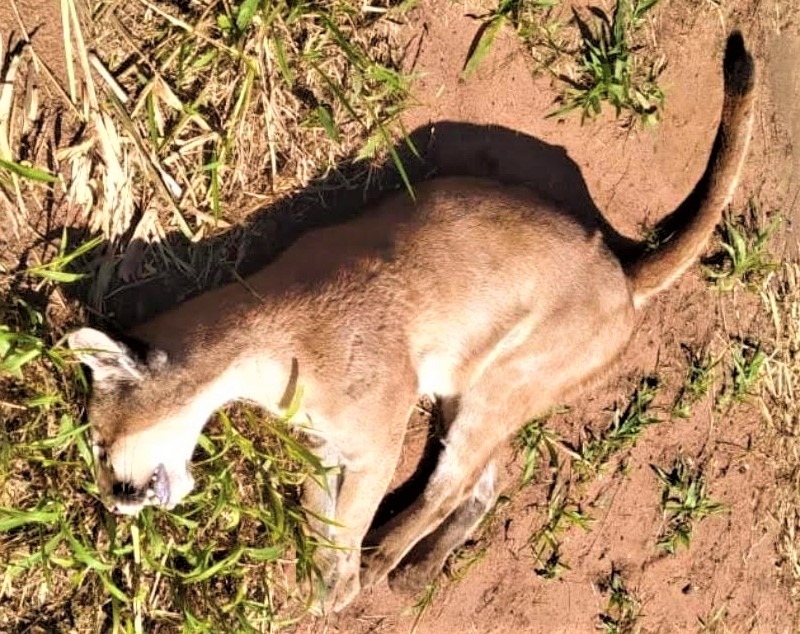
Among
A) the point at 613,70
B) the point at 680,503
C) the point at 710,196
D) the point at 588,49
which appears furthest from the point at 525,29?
the point at 680,503

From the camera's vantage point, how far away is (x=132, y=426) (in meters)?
4.33

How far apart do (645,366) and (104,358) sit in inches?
126

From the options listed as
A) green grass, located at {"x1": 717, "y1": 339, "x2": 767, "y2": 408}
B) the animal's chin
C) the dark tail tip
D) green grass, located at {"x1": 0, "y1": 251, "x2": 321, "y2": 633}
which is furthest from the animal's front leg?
the dark tail tip

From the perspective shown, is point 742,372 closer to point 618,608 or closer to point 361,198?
point 618,608

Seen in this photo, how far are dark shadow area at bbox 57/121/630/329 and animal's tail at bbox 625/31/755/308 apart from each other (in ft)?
A: 1.00

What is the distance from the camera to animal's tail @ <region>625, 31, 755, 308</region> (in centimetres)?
550

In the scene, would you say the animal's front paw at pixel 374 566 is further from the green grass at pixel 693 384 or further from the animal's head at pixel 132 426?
the green grass at pixel 693 384

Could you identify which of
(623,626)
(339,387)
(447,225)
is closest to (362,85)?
(447,225)

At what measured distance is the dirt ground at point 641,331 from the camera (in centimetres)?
542

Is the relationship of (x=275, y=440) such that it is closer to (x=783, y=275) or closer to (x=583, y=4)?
(x=583, y=4)

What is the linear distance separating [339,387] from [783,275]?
10.7 ft

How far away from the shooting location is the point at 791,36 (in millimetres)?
6129

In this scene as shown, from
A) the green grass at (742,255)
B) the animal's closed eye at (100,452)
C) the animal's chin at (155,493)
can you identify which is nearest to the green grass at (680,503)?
the green grass at (742,255)

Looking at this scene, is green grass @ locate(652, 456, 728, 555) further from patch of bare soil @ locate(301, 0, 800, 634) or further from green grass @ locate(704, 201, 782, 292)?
green grass @ locate(704, 201, 782, 292)
